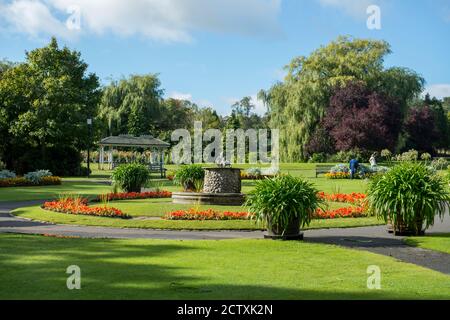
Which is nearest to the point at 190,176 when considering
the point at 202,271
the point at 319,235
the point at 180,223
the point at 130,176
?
the point at 130,176

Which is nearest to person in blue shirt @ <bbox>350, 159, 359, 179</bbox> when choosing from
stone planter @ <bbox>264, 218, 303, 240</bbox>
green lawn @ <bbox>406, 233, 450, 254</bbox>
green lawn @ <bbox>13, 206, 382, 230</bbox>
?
green lawn @ <bbox>13, 206, 382, 230</bbox>

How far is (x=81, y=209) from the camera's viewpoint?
Answer: 65.1ft

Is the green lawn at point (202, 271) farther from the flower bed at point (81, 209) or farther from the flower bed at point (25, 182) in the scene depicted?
the flower bed at point (25, 182)

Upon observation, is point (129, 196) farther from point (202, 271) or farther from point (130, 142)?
point (130, 142)

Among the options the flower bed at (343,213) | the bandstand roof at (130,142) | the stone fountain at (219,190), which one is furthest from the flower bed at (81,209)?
the bandstand roof at (130,142)

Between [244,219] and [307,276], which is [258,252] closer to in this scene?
[307,276]

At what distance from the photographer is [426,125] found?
71.0 metres

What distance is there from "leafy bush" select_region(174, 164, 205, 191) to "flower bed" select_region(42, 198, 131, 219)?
7.38m

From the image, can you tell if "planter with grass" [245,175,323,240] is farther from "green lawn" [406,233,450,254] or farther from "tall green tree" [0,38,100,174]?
"tall green tree" [0,38,100,174]

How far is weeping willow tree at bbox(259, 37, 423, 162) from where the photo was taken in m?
59.9

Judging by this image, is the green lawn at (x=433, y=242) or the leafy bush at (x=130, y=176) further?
the leafy bush at (x=130, y=176)

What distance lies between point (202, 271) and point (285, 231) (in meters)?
4.66

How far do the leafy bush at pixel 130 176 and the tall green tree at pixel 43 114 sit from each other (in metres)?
19.6

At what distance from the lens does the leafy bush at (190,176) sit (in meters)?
28.1
